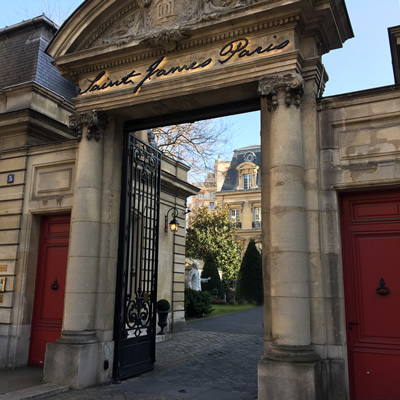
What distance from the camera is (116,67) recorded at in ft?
26.3

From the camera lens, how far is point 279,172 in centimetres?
619

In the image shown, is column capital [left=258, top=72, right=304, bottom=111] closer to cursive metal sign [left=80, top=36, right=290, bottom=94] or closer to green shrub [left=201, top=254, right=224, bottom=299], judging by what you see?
cursive metal sign [left=80, top=36, right=290, bottom=94]

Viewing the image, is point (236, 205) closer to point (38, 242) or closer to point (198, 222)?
point (198, 222)

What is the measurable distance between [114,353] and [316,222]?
4.37m

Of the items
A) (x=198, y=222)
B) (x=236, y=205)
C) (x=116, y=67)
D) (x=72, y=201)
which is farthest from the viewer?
(x=236, y=205)

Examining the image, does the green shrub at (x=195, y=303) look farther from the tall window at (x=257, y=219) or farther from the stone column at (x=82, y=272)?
the tall window at (x=257, y=219)

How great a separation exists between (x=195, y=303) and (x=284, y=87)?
1500 centimetres

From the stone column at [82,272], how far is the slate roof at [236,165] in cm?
4967

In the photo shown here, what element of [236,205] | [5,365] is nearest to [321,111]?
[5,365]

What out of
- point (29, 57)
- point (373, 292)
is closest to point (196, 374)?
point (373, 292)

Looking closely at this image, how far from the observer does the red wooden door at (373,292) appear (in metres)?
5.76

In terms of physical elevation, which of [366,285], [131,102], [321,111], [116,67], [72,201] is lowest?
[366,285]

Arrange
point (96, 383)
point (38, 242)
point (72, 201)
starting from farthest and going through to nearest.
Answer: point (38, 242) → point (72, 201) → point (96, 383)

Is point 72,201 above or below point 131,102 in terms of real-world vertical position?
below
